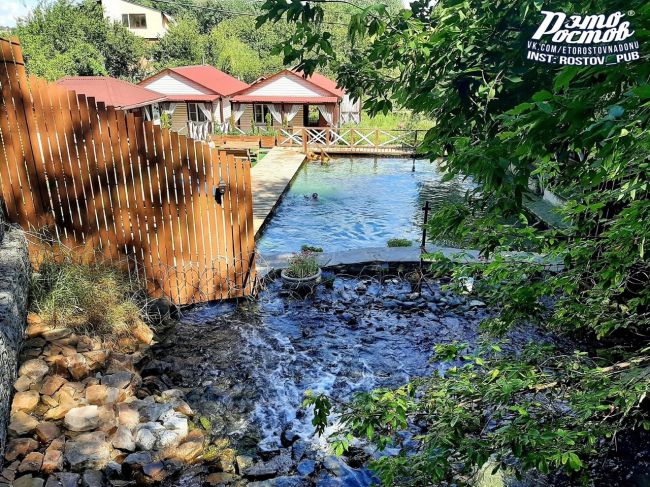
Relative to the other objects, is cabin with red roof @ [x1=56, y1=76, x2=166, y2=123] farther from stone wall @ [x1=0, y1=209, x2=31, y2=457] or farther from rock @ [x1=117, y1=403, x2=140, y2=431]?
rock @ [x1=117, y1=403, x2=140, y2=431]

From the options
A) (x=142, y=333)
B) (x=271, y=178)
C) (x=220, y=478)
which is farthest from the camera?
(x=271, y=178)

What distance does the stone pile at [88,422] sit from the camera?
304 centimetres

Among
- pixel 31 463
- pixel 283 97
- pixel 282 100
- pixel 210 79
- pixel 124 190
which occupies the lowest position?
pixel 31 463

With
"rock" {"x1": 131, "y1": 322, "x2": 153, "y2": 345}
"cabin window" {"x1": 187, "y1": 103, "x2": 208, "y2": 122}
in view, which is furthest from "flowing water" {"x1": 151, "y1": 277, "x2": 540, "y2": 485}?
"cabin window" {"x1": 187, "y1": 103, "x2": 208, "y2": 122}

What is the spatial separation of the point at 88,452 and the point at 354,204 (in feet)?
32.9

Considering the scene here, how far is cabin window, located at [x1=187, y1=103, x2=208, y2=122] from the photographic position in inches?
1062

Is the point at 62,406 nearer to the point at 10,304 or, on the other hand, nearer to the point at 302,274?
the point at 10,304

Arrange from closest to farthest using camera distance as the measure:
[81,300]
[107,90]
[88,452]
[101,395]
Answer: [88,452]
[101,395]
[81,300]
[107,90]

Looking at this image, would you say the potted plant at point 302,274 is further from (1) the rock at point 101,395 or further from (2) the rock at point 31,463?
(2) the rock at point 31,463

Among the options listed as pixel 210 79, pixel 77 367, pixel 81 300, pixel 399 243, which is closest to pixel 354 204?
pixel 399 243

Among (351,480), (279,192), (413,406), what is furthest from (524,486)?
(279,192)

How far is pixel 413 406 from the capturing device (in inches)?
79.8

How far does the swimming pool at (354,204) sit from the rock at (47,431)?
5151 mm

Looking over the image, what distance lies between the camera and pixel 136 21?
151 feet
